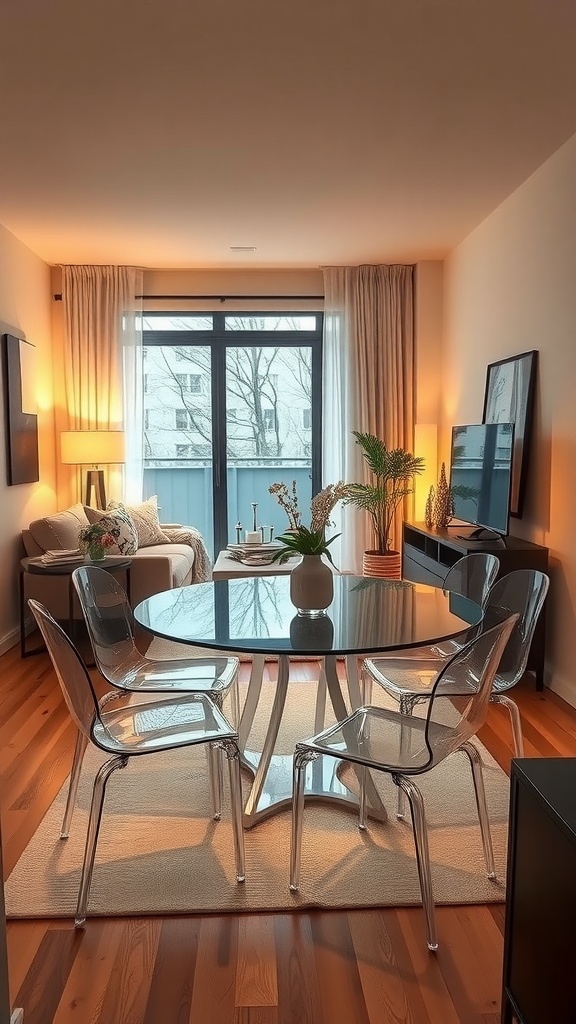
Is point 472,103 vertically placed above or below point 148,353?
above

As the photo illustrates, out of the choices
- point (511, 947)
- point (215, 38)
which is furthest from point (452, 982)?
point (215, 38)

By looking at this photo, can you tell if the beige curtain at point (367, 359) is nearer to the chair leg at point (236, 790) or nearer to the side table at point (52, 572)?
the side table at point (52, 572)

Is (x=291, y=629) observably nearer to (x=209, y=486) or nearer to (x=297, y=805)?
(x=297, y=805)

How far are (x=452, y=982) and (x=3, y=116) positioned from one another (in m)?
3.65

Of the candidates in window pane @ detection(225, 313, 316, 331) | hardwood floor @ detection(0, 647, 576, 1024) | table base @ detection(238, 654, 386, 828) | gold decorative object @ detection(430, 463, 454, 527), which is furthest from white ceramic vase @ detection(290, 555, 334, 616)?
window pane @ detection(225, 313, 316, 331)

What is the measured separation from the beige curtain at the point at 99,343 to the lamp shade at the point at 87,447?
16.9 inches

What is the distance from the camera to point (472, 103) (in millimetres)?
3188

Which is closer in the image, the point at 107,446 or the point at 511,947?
the point at 511,947

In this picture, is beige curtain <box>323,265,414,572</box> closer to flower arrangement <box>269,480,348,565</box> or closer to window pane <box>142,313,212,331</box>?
window pane <box>142,313,212,331</box>

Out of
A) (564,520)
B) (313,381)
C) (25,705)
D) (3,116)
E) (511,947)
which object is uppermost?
(3,116)

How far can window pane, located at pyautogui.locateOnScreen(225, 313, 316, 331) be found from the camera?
6.38 meters

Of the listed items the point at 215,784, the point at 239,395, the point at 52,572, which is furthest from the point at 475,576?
the point at 239,395

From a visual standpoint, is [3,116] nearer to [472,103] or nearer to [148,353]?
[472,103]

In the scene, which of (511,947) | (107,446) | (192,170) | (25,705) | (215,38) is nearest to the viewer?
(511,947)
